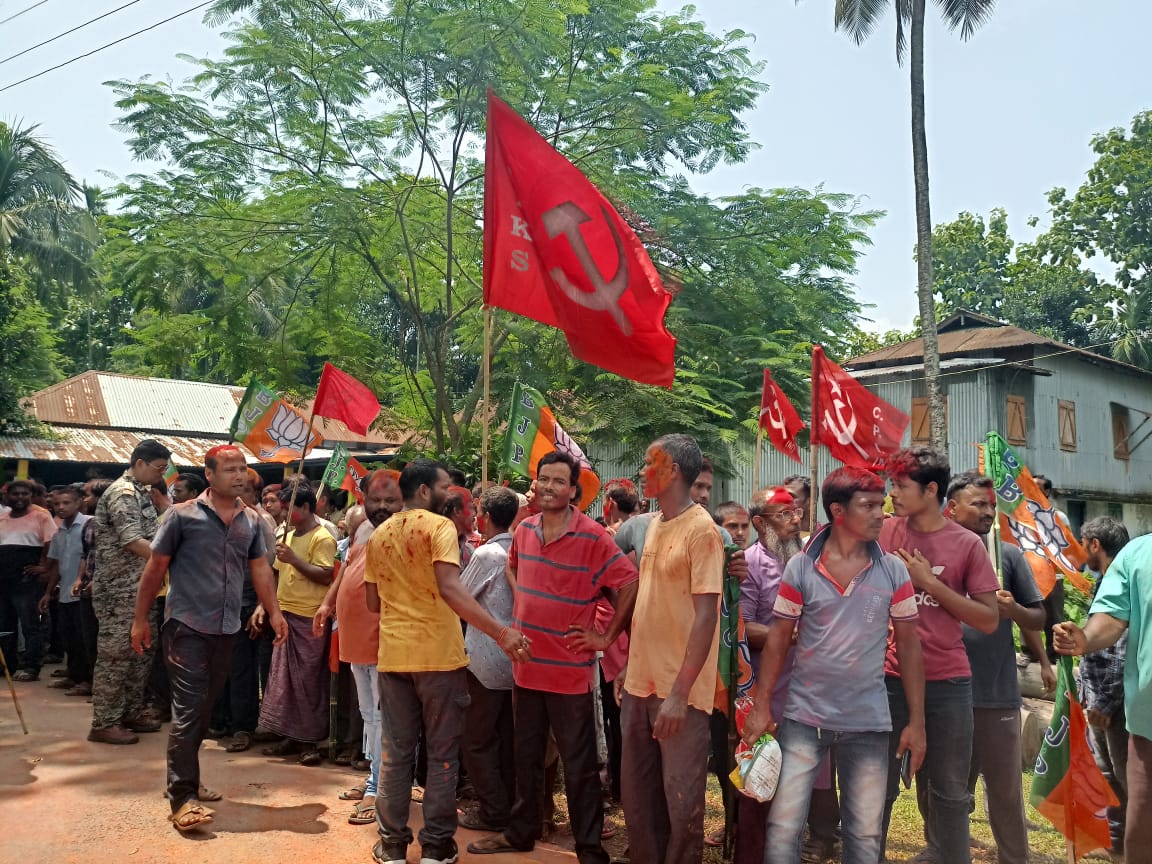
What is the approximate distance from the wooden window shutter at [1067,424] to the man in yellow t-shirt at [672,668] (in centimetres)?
2549

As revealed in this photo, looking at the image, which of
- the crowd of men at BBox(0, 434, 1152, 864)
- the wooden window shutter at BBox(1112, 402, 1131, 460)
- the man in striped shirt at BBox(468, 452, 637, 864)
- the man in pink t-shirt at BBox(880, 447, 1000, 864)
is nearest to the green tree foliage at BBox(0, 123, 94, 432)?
the crowd of men at BBox(0, 434, 1152, 864)

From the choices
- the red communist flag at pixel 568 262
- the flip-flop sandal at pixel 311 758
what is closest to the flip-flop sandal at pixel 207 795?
the flip-flop sandal at pixel 311 758

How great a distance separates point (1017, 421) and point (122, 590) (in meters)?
22.9

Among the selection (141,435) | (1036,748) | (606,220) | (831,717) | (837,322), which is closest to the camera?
(831,717)

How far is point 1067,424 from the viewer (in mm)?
27156

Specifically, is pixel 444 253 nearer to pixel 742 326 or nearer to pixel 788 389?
pixel 742 326

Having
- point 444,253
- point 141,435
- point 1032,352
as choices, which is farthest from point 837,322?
point 141,435

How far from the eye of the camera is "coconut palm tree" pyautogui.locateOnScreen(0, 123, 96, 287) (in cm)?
2711

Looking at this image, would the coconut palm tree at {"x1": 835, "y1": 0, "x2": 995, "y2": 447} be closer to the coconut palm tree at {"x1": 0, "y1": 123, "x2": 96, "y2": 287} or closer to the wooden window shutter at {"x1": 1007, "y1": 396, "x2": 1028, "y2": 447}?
the wooden window shutter at {"x1": 1007, "y1": 396, "x2": 1028, "y2": 447}

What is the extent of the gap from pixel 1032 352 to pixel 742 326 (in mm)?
12470

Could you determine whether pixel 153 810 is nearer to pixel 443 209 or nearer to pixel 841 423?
pixel 841 423

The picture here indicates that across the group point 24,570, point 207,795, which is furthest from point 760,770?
point 24,570

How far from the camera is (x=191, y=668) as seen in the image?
18.2 feet

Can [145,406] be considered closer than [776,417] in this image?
No
